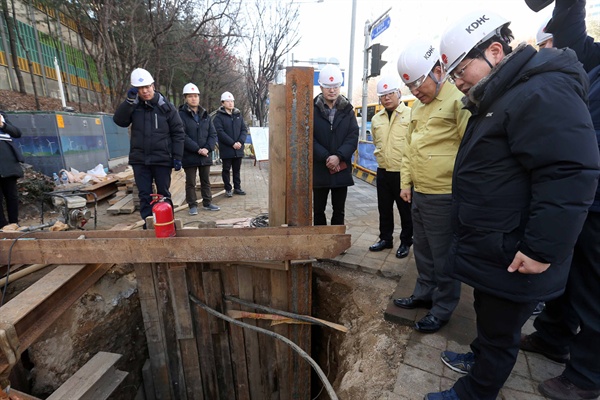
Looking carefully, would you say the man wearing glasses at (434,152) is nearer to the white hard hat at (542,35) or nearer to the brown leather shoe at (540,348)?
the brown leather shoe at (540,348)

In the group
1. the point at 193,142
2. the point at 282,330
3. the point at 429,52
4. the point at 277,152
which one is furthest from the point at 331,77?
the point at 193,142

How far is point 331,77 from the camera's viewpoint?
3471mm

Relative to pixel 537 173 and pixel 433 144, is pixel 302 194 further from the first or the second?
pixel 537 173

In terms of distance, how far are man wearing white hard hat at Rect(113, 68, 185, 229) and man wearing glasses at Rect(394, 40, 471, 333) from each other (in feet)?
10.7

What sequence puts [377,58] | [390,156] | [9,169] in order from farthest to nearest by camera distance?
[377,58], [9,169], [390,156]

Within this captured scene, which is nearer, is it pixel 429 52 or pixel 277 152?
pixel 429 52

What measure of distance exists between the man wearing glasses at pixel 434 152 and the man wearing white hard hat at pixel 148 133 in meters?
3.26

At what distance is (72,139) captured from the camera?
23.3 ft

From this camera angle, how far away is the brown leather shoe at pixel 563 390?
172cm

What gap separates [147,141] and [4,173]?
2.09 metres

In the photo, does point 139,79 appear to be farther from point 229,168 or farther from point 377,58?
point 377,58

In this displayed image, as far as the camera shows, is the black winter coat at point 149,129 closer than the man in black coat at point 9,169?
Yes

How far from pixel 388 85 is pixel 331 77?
674mm

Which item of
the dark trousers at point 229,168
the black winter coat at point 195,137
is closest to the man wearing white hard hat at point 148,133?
the black winter coat at point 195,137
